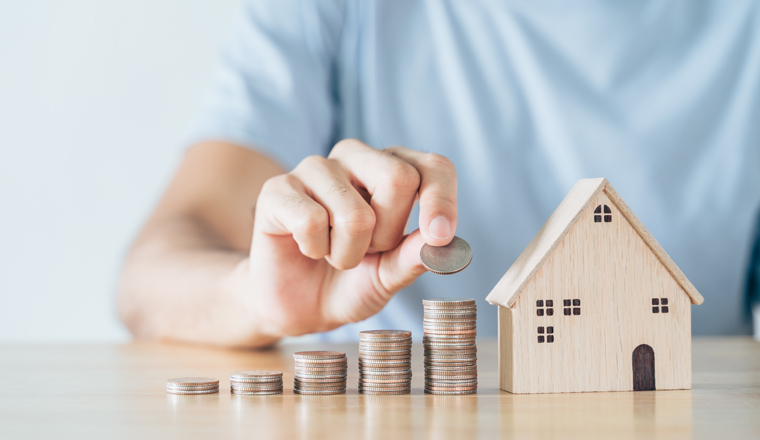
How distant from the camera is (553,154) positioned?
80.7 inches

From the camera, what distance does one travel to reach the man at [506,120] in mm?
1999

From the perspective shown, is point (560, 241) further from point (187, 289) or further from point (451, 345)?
point (187, 289)

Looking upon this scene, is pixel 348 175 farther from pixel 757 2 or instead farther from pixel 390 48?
pixel 757 2

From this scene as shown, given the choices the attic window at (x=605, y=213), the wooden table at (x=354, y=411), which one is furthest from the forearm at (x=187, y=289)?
the attic window at (x=605, y=213)

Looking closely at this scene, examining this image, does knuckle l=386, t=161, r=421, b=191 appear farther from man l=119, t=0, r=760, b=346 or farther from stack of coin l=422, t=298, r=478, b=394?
man l=119, t=0, r=760, b=346

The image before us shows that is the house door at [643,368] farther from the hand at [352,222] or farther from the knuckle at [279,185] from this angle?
the knuckle at [279,185]

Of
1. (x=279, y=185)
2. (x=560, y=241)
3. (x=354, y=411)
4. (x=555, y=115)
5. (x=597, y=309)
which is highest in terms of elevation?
(x=555, y=115)

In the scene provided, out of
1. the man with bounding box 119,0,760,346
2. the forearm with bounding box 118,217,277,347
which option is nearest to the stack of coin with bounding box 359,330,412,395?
the forearm with bounding box 118,217,277,347

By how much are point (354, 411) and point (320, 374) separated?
14 centimetres

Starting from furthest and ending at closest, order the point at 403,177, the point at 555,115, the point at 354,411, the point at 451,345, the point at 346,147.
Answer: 1. the point at 555,115
2. the point at 346,147
3. the point at 403,177
4. the point at 451,345
5. the point at 354,411

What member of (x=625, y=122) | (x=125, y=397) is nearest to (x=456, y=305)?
(x=125, y=397)

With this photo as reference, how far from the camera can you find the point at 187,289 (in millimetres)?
1636

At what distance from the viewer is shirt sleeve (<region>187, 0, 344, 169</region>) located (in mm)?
2057

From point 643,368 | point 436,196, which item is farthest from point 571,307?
point 436,196
